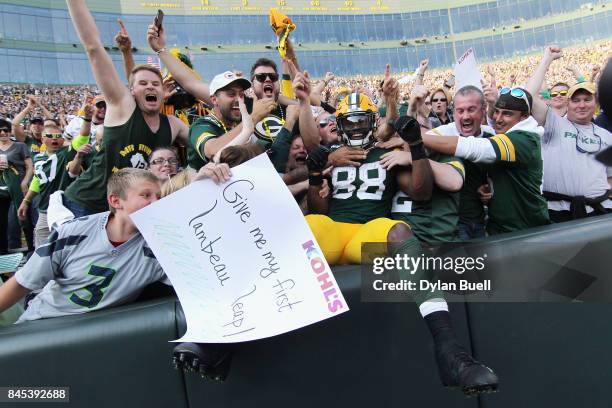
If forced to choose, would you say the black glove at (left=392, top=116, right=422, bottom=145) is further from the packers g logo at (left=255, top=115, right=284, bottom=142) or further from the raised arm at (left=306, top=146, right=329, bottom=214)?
the packers g logo at (left=255, top=115, right=284, bottom=142)

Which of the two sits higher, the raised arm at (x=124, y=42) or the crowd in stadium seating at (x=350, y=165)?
the raised arm at (x=124, y=42)

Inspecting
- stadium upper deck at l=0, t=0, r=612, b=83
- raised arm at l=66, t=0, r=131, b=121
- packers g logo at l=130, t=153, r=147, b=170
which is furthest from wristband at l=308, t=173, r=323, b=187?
stadium upper deck at l=0, t=0, r=612, b=83

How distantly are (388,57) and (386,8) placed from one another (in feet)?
15.1

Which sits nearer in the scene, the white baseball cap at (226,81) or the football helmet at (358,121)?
the football helmet at (358,121)

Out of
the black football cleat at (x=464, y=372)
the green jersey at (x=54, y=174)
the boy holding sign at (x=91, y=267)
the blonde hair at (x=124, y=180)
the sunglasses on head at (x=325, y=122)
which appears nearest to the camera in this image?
the black football cleat at (x=464, y=372)

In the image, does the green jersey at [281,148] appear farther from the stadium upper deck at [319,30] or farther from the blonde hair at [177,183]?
the stadium upper deck at [319,30]

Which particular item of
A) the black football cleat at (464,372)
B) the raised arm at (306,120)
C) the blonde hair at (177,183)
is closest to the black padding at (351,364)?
the black football cleat at (464,372)

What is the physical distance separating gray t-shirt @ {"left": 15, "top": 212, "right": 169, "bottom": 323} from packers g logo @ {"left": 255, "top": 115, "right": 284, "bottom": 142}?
1573 millimetres

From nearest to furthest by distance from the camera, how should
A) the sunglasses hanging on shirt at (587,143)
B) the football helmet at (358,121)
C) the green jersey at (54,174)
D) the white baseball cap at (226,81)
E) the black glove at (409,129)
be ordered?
the black glove at (409,129) → the football helmet at (358,121) → the white baseball cap at (226,81) → the sunglasses hanging on shirt at (587,143) → the green jersey at (54,174)

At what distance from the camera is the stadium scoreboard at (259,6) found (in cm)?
4156

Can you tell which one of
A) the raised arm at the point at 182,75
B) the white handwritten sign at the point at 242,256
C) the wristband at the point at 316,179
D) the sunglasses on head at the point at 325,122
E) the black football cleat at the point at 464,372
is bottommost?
the black football cleat at the point at 464,372

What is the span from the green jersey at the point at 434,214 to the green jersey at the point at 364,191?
9 cm

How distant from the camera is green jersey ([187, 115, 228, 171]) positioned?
3223 mm

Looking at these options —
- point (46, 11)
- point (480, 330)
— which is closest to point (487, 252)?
point (480, 330)
